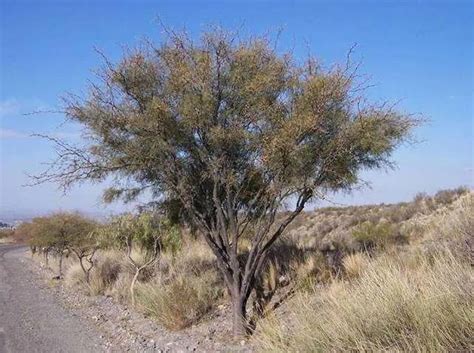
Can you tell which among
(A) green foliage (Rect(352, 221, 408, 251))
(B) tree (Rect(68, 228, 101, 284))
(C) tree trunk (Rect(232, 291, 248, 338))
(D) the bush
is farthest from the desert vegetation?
(D) the bush

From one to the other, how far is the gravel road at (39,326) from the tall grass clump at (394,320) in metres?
5.43

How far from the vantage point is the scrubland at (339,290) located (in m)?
6.78

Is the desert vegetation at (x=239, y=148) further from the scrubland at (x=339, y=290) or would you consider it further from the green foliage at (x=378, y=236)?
the green foliage at (x=378, y=236)

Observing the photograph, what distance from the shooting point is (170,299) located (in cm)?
1396

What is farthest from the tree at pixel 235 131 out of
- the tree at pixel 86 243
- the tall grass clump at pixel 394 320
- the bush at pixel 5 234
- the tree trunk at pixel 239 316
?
the bush at pixel 5 234

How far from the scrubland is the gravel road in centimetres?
168

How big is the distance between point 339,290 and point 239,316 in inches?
93.0

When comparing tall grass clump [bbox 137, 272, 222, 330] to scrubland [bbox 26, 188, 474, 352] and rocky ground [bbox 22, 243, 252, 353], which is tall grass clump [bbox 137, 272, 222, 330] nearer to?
scrubland [bbox 26, 188, 474, 352]

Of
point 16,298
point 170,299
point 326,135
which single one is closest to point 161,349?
point 170,299

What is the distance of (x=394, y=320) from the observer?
7027 millimetres

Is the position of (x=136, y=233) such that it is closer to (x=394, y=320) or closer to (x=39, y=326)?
(x=39, y=326)

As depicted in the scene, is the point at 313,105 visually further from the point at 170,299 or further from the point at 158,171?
the point at 170,299

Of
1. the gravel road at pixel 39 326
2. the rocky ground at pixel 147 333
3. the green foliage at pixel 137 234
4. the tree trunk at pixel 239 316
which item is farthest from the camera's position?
the green foliage at pixel 137 234

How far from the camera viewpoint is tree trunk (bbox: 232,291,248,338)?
11.6 metres
